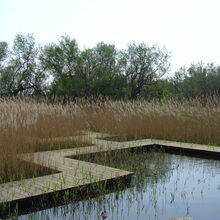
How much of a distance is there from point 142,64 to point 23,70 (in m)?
7.51

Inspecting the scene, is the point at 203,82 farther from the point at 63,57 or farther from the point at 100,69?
the point at 63,57

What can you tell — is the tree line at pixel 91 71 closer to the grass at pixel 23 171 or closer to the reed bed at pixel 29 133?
the reed bed at pixel 29 133

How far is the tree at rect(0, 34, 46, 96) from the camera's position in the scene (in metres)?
20.2

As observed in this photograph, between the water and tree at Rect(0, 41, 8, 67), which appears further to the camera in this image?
tree at Rect(0, 41, 8, 67)

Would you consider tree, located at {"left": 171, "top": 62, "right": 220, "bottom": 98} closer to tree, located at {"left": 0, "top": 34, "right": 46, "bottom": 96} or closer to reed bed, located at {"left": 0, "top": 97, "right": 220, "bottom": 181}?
tree, located at {"left": 0, "top": 34, "right": 46, "bottom": 96}

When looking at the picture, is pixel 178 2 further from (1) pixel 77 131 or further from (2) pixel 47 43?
(2) pixel 47 43

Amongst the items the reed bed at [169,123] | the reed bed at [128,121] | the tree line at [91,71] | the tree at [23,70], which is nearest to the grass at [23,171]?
the reed bed at [128,121]

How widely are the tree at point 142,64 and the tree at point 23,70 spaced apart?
5.37 m

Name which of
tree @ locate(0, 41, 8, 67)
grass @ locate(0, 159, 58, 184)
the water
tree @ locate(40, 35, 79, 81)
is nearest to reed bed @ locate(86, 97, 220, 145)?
the water

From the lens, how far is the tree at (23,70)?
2023 centimetres

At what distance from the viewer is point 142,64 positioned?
19.9m

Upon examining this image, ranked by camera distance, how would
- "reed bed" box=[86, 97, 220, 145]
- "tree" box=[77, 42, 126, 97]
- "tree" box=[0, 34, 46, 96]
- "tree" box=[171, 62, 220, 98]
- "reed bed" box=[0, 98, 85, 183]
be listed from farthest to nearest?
"tree" box=[0, 34, 46, 96] → "tree" box=[77, 42, 126, 97] → "tree" box=[171, 62, 220, 98] → "reed bed" box=[86, 97, 220, 145] → "reed bed" box=[0, 98, 85, 183]

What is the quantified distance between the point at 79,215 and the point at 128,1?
487 centimetres

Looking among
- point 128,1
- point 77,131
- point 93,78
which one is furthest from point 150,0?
point 93,78
